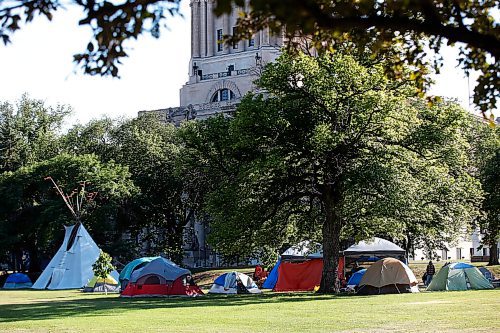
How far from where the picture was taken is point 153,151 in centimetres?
6612

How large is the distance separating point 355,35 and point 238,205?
2509 cm

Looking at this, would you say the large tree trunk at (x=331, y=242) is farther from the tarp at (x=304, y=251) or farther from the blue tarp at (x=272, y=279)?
the blue tarp at (x=272, y=279)

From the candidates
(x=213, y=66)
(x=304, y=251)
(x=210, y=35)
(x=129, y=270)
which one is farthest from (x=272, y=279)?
(x=210, y=35)

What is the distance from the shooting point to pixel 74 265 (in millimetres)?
52938

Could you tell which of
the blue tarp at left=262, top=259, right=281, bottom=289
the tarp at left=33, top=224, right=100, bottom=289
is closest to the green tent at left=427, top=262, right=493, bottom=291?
the blue tarp at left=262, top=259, right=281, bottom=289

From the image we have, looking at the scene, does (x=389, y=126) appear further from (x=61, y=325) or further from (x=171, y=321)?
(x=61, y=325)

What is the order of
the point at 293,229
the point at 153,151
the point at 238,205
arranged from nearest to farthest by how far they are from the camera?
the point at 238,205, the point at 293,229, the point at 153,151

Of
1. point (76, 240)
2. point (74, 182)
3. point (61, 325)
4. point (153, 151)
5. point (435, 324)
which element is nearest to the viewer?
point (435, 324)

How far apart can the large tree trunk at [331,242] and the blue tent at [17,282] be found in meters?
32.2

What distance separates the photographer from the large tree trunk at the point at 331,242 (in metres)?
33.0

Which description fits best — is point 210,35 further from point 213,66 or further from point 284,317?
point 284,317

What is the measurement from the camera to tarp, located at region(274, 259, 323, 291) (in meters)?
41.3

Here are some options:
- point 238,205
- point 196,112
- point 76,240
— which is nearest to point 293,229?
point 238,205

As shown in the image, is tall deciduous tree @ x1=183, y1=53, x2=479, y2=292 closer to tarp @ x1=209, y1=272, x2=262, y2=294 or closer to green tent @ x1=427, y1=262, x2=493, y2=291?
green tent @ x1=427, y1=262, x2=493, y2=291
